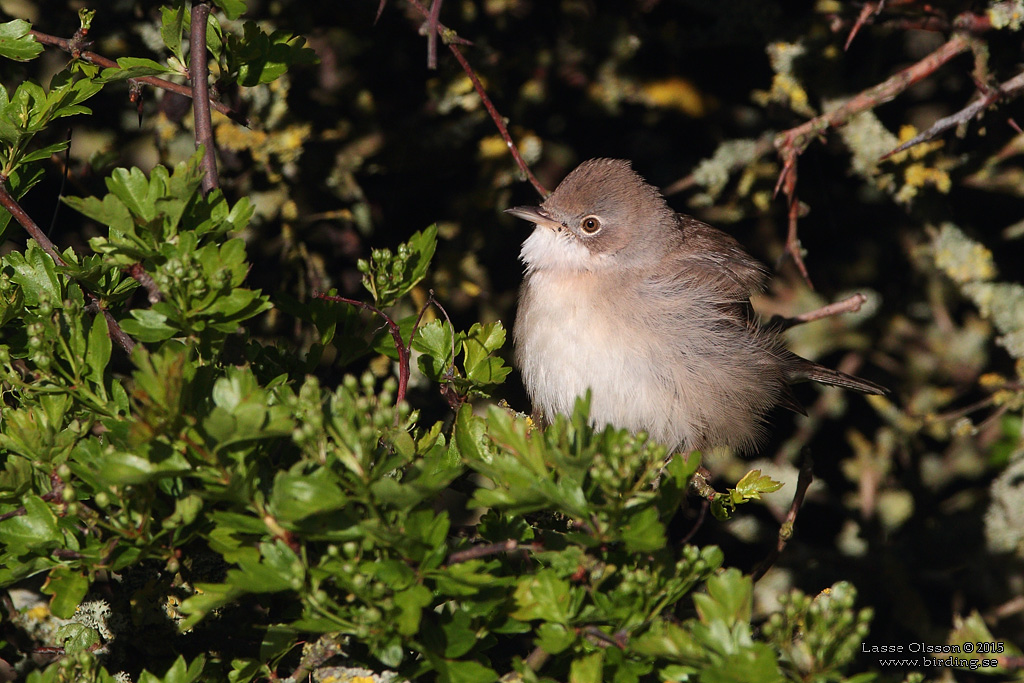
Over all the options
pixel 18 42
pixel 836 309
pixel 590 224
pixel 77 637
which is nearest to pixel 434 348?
pixel 77 637

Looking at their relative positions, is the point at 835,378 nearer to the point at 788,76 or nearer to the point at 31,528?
the point at 788,76

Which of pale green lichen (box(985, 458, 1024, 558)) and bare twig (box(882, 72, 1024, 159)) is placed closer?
bare twig (box(882, 72, 1024, 159))

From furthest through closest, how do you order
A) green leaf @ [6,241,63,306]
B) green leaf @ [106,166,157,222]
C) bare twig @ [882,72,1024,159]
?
1. bare twig @ [882,72,1024,159]
2. green leaf @ [6,241,63,306]
3. green leaf @ [106,166,157,222]

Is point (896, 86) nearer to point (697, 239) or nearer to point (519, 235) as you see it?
point (697, 239)

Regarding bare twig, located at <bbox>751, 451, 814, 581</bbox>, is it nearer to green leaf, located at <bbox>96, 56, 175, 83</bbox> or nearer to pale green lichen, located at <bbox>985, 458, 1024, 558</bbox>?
pale green lichen, located at <bbox>985, 458, 1024, 558</bbox>

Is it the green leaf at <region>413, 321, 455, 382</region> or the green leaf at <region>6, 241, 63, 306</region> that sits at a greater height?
the green leaf at <region>6, 241, 63, 306</region>

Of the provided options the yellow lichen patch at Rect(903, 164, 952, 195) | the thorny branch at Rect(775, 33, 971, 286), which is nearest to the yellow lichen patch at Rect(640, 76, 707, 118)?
the thorny branch at Rect(775, 33, 971, 286)

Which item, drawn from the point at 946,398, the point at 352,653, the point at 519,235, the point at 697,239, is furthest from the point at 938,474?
the point at 352,653
